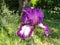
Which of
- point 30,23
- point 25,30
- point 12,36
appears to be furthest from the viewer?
point 12,36

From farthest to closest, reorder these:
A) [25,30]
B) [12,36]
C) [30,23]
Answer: [12,36]
[30,23]
[25,30]

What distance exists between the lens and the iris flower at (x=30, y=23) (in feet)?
7.22

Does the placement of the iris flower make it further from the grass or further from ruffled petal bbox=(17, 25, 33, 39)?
the grass

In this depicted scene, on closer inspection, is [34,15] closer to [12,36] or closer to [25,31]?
[25,31]

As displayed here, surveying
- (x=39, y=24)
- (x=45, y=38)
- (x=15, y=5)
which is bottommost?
(x=15, y=5)

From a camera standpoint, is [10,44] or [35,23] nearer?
[35,23]

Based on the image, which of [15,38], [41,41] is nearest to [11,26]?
[15,38]

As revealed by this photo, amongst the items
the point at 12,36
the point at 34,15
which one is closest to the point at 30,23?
the point at 34,15

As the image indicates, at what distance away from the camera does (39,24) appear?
2.30m

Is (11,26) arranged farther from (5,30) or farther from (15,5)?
(15,5)

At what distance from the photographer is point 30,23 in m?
2.31

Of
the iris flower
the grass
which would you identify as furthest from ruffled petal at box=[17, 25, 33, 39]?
the grass

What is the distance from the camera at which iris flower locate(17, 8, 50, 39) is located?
220cm

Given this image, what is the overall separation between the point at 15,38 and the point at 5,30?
0.57m
